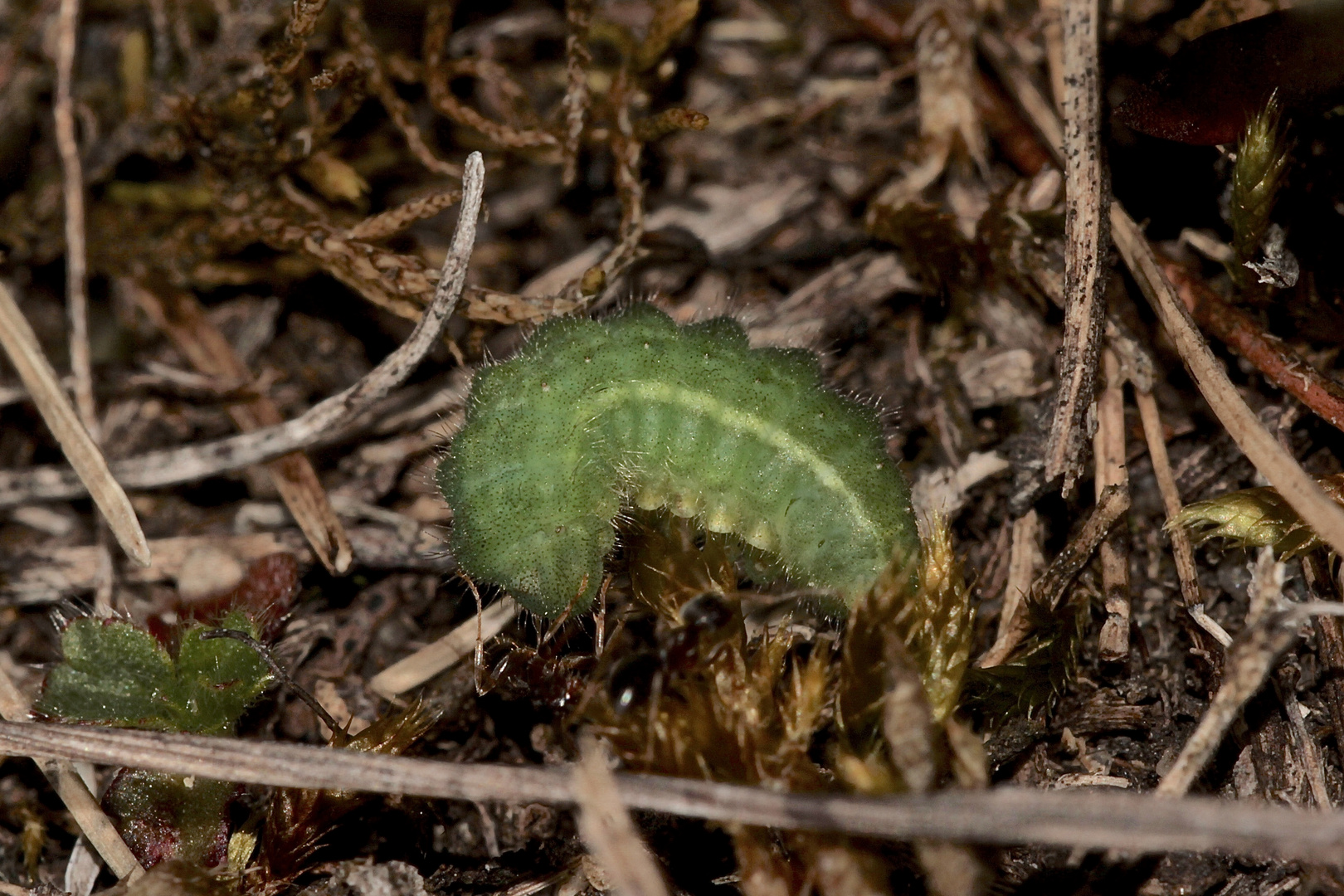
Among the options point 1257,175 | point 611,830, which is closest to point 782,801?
point 611,830

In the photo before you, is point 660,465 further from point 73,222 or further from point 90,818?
point 73,222

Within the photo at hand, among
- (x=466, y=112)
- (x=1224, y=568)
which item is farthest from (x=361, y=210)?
(x=1224, y=568)

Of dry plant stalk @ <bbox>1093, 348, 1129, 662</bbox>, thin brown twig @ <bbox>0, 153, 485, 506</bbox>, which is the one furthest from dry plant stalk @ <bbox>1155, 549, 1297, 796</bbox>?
thin brown twig @ <bbox>0, 153, 485, 506</bbox>

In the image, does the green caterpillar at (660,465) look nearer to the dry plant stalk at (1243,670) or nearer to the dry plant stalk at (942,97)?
the dry plant stalk at (1243,670)

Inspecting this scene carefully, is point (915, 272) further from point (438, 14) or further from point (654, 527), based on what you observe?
point (438, 14)

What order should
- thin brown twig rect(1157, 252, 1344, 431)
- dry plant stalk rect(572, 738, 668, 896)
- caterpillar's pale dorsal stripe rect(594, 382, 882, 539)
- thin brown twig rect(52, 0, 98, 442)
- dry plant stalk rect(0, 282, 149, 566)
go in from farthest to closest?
thin brown twig rect(52, 0, 98, 442), dry plant stalk rect(0, 282, 149, 566), thin brown twig rect(1157, 252, 1344, 431), caterpillar's pale dorsal stripe rect(594, 382, 882, 539), dry plant stalk rect(572, 738, 668, 896)

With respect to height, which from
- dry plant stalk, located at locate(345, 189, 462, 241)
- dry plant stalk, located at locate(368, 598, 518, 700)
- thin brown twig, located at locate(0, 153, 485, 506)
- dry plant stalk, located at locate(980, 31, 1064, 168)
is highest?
dry plant stalk, located at locate(980, 31, 1064, 168)

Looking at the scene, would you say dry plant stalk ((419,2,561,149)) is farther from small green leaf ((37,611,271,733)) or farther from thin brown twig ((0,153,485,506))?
small green leaf ((37,611,271,733))
